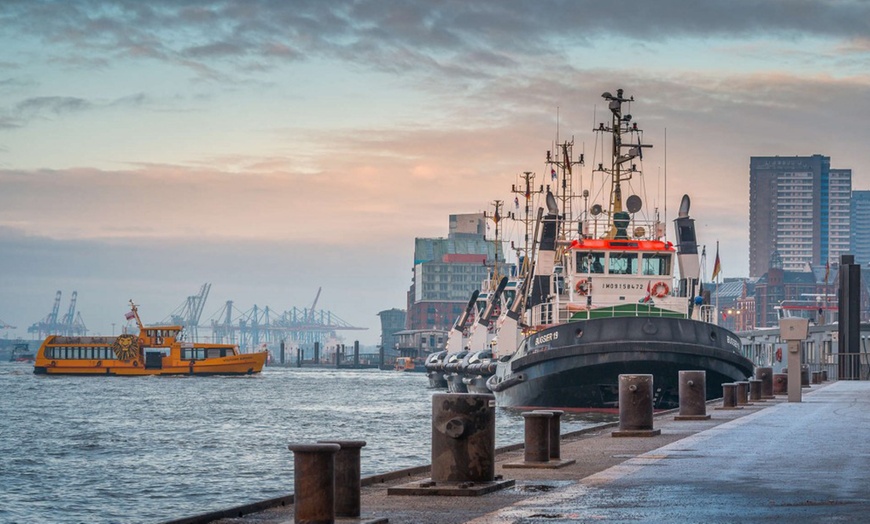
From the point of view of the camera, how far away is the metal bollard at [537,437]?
16.5m

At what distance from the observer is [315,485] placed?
34.8 ft

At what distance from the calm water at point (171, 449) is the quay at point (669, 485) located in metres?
5.79

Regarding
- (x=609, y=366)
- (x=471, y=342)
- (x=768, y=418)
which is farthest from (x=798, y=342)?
(x=471, y=342)

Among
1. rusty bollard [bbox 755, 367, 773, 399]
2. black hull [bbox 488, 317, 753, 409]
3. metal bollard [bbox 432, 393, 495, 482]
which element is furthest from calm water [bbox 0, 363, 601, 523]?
metal bollard [bbox 432, 393, 495, 482]

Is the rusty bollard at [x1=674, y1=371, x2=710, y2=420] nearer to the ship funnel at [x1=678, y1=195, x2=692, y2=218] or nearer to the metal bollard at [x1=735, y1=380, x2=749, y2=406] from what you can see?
the metal bollard at [x1=735, y1=380, x2=749, y2=406]

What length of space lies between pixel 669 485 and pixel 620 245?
112ft

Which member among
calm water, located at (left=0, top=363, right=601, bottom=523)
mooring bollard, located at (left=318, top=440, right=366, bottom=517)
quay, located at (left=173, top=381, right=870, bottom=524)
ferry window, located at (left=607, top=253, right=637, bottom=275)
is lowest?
calm water, located at (left=0, top=363, right=601, bottom=523)

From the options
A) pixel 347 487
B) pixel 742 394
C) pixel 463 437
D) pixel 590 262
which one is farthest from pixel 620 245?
pixel 347 487

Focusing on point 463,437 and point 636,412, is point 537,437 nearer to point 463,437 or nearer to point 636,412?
point 463,437

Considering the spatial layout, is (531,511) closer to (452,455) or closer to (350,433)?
(452,455)

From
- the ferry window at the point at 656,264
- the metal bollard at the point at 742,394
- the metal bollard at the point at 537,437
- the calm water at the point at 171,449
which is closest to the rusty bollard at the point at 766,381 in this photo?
the metal bollard at the point at 742,394

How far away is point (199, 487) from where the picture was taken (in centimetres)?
2662

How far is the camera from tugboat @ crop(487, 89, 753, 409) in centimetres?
4222

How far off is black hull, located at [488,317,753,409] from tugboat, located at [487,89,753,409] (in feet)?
0.11
